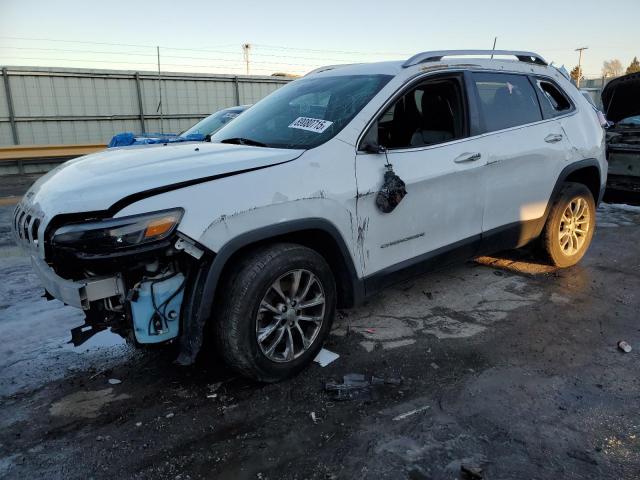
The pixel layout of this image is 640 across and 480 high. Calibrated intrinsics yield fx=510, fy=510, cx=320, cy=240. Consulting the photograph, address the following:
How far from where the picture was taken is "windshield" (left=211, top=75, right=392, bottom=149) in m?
3.34

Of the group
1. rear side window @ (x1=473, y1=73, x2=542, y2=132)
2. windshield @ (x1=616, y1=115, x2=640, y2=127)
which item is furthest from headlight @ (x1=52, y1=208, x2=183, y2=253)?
windshield @ (x1=616, y1=115, x2=640, y2=127)

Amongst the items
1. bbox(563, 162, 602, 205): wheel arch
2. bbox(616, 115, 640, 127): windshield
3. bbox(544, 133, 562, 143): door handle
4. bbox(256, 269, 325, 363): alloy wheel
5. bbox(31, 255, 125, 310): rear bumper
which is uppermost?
bbox(616, 115, 640, 127): windshield

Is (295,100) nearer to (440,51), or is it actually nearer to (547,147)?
(440,51)

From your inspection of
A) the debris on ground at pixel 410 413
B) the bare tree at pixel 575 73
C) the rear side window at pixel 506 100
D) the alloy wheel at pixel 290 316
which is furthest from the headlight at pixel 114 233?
the bare tree at pixel 575 73

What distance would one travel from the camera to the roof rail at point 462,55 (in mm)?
3697

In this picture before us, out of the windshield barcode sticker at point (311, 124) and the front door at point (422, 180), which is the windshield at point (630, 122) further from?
the windshield barcode sticker at point (311, 124)

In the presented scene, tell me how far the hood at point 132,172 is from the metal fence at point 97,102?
45.2ft

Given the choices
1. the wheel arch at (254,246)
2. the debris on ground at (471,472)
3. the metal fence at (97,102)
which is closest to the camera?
the debris on ground at (471,472)

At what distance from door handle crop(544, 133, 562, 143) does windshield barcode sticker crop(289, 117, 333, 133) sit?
220cm

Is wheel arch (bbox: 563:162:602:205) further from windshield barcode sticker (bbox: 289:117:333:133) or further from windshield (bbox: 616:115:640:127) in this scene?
windshield (bbox: 616:115:640:127)

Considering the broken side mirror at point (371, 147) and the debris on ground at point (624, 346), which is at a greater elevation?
the broken side mirror at point (371, 147)

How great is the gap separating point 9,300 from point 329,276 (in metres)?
3.12

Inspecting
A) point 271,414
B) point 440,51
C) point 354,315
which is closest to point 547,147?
point 440,51

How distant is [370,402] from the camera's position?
2877 mm
